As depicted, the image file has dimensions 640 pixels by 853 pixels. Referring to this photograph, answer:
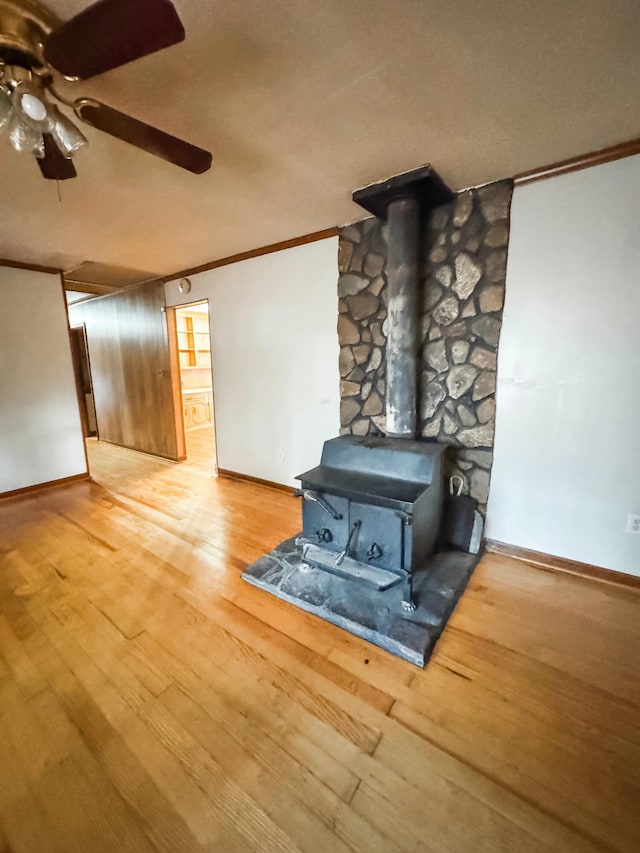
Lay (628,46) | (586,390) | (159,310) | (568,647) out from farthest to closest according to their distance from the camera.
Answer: (159,310)
(586,390)
(568,647)
(628,46)

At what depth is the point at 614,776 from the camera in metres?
1.02

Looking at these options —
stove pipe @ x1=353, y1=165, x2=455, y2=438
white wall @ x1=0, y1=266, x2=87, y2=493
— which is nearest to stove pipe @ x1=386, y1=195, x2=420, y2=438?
stove pipe @ x1=353, y1=165, x2=455, y2=438

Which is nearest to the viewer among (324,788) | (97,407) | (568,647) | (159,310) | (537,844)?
(537,844)

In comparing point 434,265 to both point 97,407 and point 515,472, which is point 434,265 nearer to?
point 515,472

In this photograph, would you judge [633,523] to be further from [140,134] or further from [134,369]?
[134,369]

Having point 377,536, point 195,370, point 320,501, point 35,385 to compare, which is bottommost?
point 377,536

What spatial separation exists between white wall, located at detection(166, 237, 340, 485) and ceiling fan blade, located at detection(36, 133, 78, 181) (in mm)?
1686

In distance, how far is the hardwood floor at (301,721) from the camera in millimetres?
922

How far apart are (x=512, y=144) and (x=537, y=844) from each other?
2.56 m

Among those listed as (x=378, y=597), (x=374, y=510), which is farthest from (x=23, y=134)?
(x=378, y=597)

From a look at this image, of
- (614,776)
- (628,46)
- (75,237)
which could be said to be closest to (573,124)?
(628,46)

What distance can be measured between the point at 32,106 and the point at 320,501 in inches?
72.8

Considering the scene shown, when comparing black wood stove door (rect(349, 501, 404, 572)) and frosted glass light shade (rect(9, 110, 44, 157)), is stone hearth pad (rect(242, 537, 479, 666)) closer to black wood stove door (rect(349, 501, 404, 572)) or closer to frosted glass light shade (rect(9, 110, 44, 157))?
black wood stove door (rect(349, 501, 404, 572))

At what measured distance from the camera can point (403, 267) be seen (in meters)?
2.02
